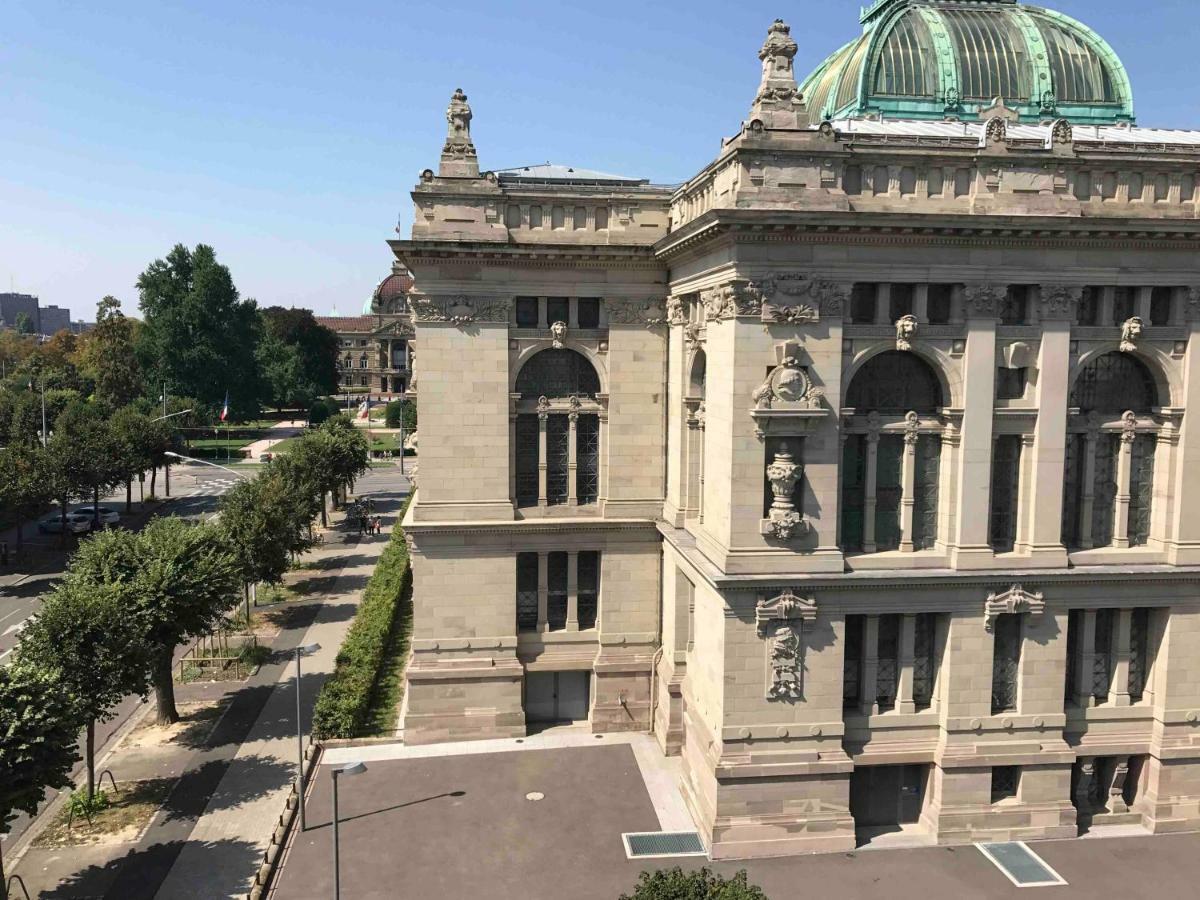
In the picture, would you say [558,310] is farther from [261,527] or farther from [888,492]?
[261,527]

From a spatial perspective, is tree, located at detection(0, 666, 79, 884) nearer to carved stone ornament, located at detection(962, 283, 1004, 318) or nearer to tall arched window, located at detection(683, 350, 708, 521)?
tall arched window, located at detection(683, 350, 708, 521)

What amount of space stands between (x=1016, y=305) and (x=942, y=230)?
3604 mm

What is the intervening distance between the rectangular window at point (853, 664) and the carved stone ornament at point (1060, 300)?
35.0ft

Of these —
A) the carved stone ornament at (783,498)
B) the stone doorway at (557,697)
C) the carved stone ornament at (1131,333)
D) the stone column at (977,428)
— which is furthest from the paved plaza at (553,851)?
the carved stone ornament at (1131,333)

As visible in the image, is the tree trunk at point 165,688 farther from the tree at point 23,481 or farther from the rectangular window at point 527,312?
the tree at point 23,481

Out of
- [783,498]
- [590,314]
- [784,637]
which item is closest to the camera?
[783,498]

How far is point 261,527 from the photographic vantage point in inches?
1847

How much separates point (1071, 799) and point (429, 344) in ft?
85.8

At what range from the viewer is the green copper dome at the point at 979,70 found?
33.6 meters

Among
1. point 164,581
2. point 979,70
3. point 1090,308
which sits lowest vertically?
point 164,581

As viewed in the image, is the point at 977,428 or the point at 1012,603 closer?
the point at 977,428

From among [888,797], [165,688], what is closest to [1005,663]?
[888,797]

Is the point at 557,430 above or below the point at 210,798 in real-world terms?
above

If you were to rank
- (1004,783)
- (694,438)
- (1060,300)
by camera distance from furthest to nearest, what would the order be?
(694,438)
(1004,783)
(1060,300)
